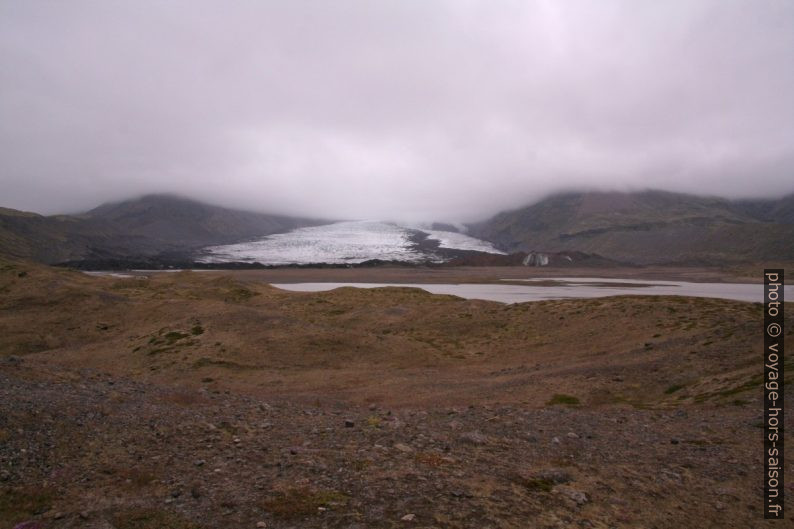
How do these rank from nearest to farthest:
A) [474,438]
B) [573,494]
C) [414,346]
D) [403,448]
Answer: [573,494]
[403,448]
[474,438]
[414,346]

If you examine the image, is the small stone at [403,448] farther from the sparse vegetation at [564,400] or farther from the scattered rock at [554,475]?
the sparse vegetation at [564,400]

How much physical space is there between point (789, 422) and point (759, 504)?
17.4ft

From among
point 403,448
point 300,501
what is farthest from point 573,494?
point 300,501

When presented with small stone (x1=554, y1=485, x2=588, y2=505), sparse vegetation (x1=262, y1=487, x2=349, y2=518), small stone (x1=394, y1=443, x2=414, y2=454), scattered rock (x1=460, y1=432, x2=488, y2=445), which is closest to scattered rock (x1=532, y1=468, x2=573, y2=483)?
small stone (x1=554, y1=485, x2=588, y2=505)

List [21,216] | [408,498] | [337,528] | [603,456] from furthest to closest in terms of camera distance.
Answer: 1. [21,216]
2. [603,456]
3. [408,498]
4. [337,528]

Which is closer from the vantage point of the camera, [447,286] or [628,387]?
[628,387]

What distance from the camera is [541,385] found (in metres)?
21.0

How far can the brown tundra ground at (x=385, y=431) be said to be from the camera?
27.1 feet

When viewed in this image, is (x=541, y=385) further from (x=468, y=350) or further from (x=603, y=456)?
(x=468, y=350)

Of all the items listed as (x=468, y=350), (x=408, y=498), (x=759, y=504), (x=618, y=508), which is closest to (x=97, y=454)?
(x=408, y=498)

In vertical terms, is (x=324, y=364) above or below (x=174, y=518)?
below

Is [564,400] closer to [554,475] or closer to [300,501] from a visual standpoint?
[554,475]

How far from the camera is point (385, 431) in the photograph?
40.2 ft

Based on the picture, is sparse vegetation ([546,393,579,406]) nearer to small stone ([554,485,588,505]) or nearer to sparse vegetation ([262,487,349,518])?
small stone ([554,485,588,505])
